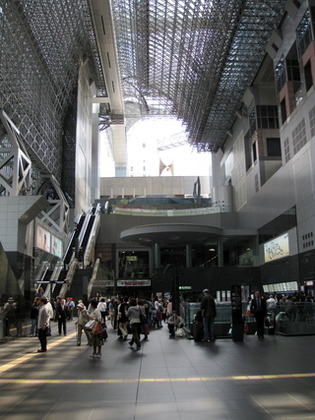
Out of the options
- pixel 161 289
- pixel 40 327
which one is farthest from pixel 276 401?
pixel 161 289

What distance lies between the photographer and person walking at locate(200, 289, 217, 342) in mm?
13498

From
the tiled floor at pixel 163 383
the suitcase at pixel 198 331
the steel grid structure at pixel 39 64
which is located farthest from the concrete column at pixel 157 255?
the tiled floor at pixel 163 383

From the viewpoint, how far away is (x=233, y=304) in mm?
14367

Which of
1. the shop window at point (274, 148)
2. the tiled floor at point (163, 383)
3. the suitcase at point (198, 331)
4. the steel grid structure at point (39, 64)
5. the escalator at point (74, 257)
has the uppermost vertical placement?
the steel grid structure at point (39, 64)

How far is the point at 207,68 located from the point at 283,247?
18577mm

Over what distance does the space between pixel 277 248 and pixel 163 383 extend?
102 ft

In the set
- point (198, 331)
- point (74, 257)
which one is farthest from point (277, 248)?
point (198, 331)

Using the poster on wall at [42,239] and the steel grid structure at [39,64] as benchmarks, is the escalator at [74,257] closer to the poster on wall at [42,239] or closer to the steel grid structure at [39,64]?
the poster on wall at [42,239]

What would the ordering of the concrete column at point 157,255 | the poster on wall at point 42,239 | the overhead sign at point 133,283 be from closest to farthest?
the poster on wall at point 42,239 < the overhead sign at point 133,283 < the concrete column at point 157,255

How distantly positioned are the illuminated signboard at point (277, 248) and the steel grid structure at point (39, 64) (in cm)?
2304

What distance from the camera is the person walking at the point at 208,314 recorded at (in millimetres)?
13498

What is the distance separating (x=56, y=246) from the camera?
37.7 m

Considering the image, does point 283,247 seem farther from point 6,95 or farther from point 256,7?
point 6,95

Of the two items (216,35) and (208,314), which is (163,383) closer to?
(208,314)
